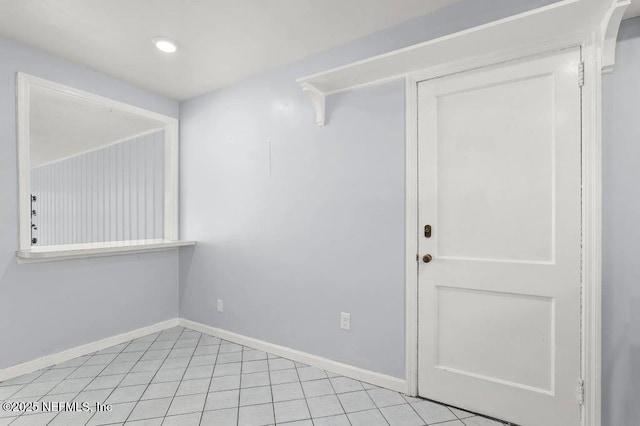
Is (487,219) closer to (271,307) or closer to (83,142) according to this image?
(271,307)

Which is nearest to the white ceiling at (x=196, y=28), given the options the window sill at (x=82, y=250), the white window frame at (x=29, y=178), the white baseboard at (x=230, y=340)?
the white window frame at (x=29, y=178)

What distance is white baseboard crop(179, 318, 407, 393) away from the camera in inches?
81.9

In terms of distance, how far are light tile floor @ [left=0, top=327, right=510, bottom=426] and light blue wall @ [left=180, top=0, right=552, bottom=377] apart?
237 millimetres

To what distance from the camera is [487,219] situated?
1.79 meters

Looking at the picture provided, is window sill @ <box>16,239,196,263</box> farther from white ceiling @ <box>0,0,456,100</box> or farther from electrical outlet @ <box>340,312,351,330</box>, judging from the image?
electrical outlet @ <box>340,312,351,330</box>

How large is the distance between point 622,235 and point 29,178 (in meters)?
3.62

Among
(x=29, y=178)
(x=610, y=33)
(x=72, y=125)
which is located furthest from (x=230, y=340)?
(x=610, y=33)

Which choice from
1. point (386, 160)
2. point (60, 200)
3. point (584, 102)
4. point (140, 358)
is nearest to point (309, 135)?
point (386, 160)

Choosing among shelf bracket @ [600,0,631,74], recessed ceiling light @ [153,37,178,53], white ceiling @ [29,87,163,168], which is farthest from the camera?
white ceiling @ [29,87,163,168]

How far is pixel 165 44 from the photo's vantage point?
2260mm

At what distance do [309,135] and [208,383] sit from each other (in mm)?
1845

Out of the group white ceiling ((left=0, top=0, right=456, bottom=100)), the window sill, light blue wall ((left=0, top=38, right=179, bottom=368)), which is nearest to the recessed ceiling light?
white ceiling ((left=0, top=0, right=456, bottom=100))

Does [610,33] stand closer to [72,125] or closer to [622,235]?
[622,235]

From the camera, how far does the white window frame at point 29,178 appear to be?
2.27 meters
